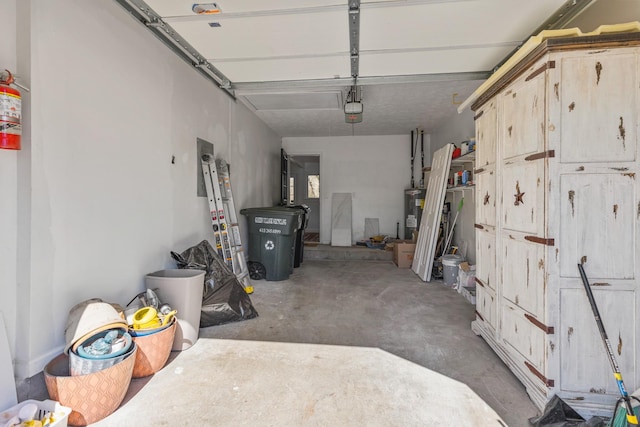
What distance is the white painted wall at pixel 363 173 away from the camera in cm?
660

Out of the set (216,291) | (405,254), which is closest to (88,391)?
(216,291)

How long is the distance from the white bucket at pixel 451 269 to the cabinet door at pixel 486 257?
4.98 feet

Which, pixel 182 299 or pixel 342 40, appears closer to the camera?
pixel 182 299

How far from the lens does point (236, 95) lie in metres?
4.04

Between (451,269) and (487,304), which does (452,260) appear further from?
(487,304)

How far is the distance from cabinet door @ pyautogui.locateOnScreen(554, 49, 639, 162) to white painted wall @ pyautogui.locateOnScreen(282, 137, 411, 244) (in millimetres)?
5042

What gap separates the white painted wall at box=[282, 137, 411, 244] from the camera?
6602 millimetres

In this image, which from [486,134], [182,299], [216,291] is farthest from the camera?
[216,291]

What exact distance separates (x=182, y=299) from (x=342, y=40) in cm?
248

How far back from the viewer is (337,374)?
6.40 feet

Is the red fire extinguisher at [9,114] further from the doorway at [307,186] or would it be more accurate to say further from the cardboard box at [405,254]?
the doorway at [307,186]

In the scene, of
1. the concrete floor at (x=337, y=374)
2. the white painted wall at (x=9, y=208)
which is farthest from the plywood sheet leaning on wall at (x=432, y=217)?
the white painted wall at (x=9, y=208)

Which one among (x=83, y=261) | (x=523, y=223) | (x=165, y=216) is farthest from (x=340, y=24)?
(x=83, y=261)

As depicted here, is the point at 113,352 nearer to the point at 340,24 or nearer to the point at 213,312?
the point at 213,312
